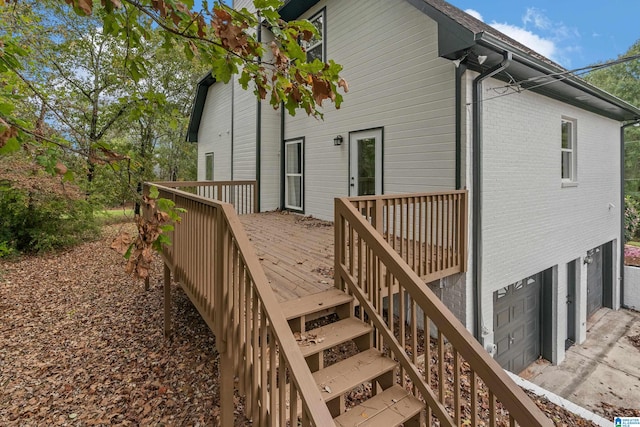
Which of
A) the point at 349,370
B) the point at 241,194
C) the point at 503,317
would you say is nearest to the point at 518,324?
the point at 503,317

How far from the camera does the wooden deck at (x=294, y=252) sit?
3.59m

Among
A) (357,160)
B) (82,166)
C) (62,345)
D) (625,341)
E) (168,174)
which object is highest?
(168,174)

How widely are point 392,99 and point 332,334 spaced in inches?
182

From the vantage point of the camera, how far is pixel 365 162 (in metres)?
6.78

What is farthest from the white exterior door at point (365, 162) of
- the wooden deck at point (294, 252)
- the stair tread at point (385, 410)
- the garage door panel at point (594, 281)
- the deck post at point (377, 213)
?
→ the garage door panel at point (594, 281)

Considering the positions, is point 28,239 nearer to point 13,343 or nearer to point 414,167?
point 13,343

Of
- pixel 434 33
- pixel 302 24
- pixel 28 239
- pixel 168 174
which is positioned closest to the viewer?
pixel 302 24

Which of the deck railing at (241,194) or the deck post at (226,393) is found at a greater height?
the deck railing at (241,194)

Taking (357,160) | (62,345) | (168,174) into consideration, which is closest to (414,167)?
(357,160)

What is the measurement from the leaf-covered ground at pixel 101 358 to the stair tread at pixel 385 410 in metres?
1.30

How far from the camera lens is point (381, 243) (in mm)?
3021

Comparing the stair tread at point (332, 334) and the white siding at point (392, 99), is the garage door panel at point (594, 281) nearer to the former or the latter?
the white siding at point (392, 99)

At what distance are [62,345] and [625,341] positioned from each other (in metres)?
11.7

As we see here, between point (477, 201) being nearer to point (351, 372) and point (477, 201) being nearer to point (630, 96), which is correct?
point (351, 372)
